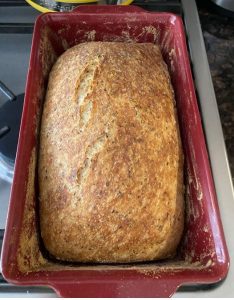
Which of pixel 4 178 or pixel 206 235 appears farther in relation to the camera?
pixel 4 178

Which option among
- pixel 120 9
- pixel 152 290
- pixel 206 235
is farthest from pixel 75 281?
pixel 120 9

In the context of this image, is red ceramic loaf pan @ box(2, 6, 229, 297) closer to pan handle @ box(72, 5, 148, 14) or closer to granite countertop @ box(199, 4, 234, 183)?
pan handle @ box(72, 5, 148, 14)

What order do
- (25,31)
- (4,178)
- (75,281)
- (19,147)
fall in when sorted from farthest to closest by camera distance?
1. (25,31)
2. (4,178)
3. (19,147)
4. (75,281)

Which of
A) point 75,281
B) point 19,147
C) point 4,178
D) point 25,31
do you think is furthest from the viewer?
point 25,31

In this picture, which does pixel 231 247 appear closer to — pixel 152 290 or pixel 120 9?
pixel 152 290

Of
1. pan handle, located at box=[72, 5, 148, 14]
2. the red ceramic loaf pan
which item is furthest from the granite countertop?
pan handle, located at box=[72, 5, 148, 14]

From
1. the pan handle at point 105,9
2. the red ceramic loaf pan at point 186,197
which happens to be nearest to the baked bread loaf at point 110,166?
the red ceramic loaf pan at point 186,197
